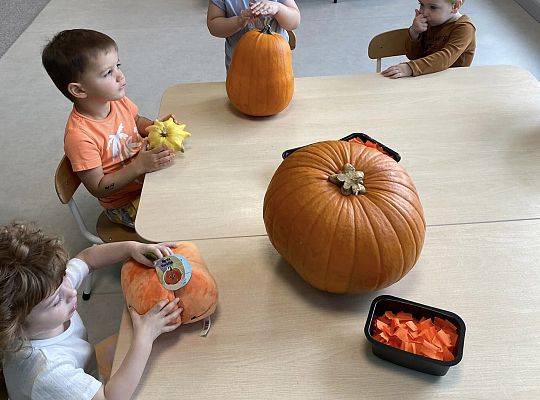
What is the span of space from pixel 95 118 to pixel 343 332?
992 millimetres

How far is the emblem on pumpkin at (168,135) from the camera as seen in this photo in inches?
51.3

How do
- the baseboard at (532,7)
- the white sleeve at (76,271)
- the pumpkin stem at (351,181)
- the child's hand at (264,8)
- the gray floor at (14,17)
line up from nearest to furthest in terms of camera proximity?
the pumpkin stem at (351,181) → the white sleeve at (76,271) → the child's hand at (264,8) → the baseboard at (532,7) → the gray floor at (14,17)

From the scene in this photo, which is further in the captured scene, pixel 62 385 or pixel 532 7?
pixel 532 7

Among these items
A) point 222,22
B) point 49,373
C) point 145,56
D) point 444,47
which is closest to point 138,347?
point 49,373

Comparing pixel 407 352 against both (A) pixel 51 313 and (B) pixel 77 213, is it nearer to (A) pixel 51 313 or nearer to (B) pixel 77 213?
(A) pixel 51 313

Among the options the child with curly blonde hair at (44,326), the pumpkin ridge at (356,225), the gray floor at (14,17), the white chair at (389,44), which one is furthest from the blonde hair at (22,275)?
the gray floor at (14,17)

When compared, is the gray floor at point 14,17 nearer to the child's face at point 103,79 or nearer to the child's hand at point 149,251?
the child's face at point 103,79

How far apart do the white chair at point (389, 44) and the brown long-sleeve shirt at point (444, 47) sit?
28 millimetres

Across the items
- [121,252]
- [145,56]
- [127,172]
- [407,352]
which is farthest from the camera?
[145,56]

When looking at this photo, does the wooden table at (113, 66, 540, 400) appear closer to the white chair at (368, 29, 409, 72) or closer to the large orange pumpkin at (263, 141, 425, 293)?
the large orange pumpkin at (263, 141, 425, 293)

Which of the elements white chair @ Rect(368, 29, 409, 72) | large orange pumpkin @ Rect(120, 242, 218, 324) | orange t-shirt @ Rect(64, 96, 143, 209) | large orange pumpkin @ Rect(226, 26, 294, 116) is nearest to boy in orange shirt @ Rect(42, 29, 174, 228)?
orange t-shirt @ Rect(64, 96, 143, 209)

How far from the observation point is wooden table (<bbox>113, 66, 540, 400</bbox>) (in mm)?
817

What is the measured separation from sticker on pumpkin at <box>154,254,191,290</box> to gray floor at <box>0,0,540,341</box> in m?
1.08

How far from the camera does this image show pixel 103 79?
138cm
